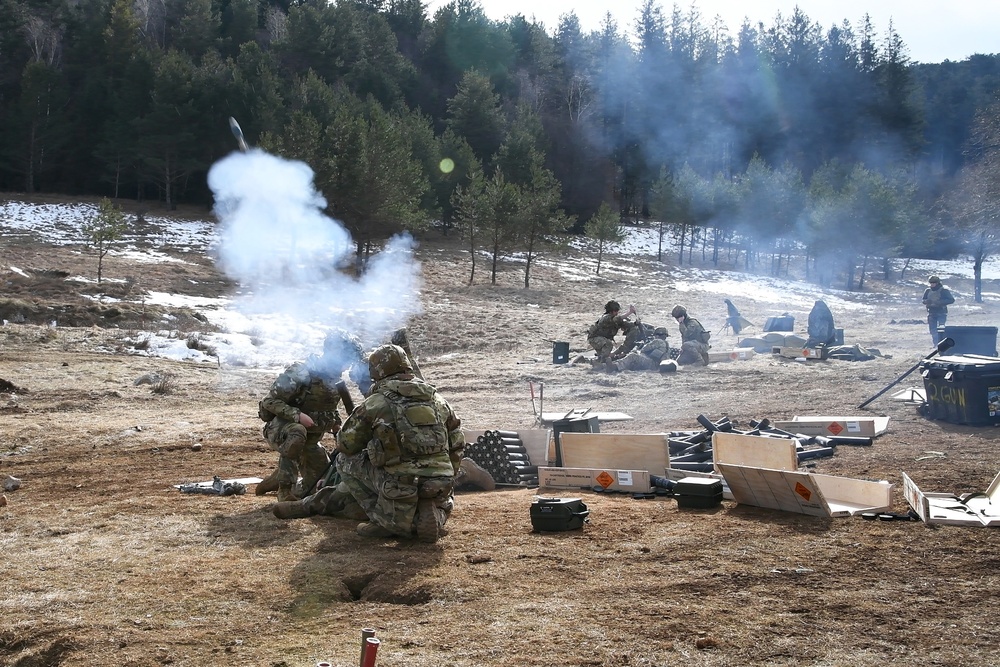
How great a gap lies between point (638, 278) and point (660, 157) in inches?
746

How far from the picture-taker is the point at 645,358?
817 inches

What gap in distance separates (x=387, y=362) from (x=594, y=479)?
3006 millimetres

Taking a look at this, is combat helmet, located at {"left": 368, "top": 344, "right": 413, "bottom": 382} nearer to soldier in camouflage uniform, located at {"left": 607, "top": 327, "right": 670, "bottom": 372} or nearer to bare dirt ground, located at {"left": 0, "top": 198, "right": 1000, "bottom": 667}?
bare dirt ground, located at {"left": 0, "top": 198, "right": 1000, "bottom": 667}

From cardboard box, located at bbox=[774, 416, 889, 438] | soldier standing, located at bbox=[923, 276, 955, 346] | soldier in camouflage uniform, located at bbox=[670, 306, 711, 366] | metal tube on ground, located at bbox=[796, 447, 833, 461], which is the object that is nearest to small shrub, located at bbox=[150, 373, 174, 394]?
soldier in camouflage uniform, located at bbox=[670, 306, 711, 366]

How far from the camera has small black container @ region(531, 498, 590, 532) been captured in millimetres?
8156

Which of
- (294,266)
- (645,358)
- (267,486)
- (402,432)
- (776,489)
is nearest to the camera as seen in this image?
(402,432)

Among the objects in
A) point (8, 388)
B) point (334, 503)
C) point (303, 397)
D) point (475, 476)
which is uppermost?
point (303, 397)

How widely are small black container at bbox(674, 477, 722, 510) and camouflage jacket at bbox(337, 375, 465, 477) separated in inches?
88.7

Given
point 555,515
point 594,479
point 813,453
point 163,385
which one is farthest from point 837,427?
point 163,385

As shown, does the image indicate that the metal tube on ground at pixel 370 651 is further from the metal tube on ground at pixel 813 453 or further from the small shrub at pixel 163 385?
the small shrub at pixel 163 385

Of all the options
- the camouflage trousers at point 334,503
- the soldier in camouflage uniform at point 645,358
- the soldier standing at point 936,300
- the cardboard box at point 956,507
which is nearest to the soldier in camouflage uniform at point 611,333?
the soldier in camouflage uniform at point 645,358

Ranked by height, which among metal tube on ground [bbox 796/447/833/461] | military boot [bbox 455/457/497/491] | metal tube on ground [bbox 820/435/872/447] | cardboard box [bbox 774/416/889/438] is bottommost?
military boot [bbox 455/457/497/491]

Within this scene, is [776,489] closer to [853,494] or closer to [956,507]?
[853,494]

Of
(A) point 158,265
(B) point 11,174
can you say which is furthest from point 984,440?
(B) point 11,174
